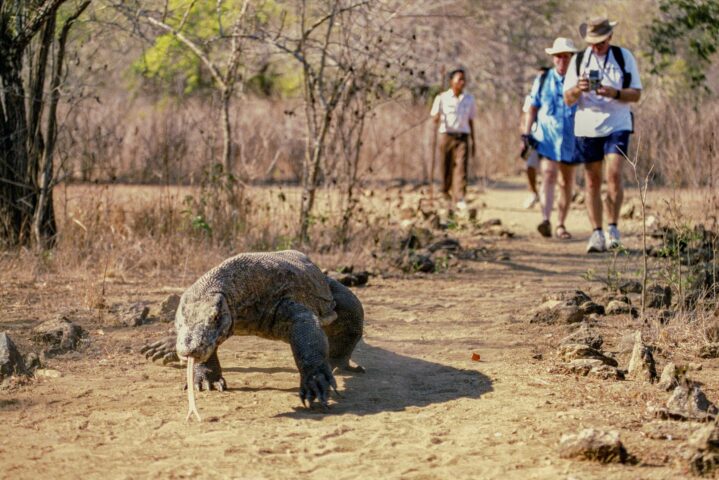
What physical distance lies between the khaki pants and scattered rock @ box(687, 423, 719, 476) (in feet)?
30.8

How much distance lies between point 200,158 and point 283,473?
23.0 ft

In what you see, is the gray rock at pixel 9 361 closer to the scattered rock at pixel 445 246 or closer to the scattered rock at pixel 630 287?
the scattered rock at pixel 630 287

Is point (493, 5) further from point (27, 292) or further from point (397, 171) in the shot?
point (27, 292)

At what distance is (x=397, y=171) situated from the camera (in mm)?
17562

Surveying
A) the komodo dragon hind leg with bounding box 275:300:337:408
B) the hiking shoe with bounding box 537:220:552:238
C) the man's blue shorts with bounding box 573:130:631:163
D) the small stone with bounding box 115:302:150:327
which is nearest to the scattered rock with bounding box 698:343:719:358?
the komodo dragon hind leg with bounding box 275:300:337:408

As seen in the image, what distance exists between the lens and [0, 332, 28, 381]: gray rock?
494 centimetres

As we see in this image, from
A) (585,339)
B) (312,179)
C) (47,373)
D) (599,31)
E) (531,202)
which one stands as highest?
(599,31)

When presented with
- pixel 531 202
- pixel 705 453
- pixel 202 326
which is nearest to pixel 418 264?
pixel 202 326

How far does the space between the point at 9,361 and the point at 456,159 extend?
8.60m

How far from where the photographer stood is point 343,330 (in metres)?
5.40

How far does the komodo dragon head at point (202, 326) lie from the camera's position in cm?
420

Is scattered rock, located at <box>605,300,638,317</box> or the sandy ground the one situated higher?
scattered rock, located at <box>605,300,638,317</box>

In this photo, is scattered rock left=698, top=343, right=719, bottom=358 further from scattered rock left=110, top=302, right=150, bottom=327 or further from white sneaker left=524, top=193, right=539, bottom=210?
white sneaker left=524, top=193, right=539, bottom=210

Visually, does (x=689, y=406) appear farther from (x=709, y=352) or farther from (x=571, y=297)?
(x=571, y=297)
